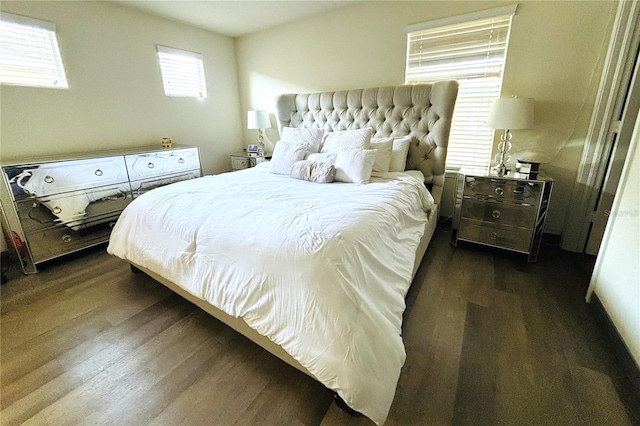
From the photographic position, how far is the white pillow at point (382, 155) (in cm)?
248

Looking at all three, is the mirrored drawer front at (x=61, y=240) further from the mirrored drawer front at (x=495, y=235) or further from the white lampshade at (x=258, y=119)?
the mirrored drawer front at (x=495, y=235)

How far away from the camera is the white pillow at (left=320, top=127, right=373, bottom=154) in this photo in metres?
2.50

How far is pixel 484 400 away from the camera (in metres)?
1.18

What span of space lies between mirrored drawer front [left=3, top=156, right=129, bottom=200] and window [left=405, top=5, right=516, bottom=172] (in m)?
3.17

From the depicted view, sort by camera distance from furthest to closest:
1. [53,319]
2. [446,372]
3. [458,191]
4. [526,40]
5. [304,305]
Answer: [458,191] → [526,40] → [53,319] → [446,372] → [304,305]

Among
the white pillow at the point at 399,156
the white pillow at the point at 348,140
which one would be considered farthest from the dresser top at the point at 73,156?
the white pillow at the point at 399,156

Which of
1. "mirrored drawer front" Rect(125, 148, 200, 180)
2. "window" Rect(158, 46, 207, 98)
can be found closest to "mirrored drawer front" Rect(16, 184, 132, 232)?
"mirrored drawer front" Rect(125, 148, 200, 180)

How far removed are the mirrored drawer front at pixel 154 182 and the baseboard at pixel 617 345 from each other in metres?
3.92

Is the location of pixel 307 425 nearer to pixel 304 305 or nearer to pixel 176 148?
pixel 304 305

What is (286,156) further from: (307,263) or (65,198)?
(65,198)

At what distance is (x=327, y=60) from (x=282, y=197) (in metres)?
2.36

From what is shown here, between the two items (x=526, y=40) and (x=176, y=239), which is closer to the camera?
(x=176, y=239)

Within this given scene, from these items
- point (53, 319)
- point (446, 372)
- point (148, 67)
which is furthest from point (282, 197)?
point (148, 67)

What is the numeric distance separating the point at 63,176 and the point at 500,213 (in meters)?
3.82
